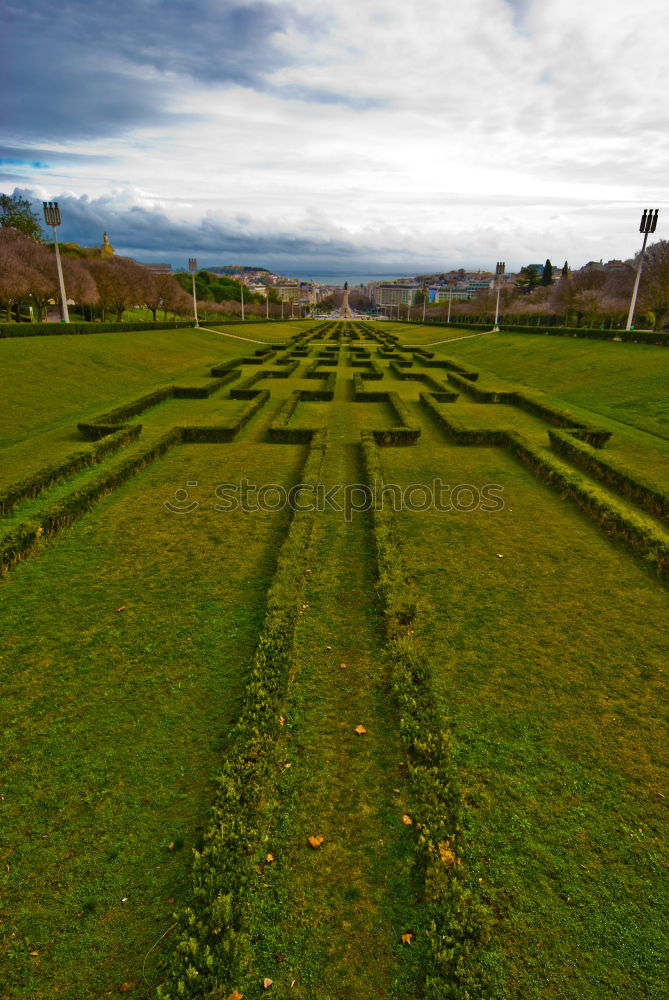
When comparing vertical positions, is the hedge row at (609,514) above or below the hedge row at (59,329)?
below

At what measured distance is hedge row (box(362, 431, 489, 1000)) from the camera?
3150 millimetres

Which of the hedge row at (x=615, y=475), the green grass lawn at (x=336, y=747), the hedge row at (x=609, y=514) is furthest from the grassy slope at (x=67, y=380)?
the hedge row at (x=615, y=475)

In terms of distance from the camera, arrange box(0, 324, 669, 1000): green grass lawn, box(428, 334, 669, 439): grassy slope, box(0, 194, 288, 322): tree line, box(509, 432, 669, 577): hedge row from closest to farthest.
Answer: box(0, 324, 669, 1000): green grass lawn → box(509, 432, 669, 577): hedge row → box(428, 334, 669, 439): grassy slope → box(0, 194, 288, 322): tree line

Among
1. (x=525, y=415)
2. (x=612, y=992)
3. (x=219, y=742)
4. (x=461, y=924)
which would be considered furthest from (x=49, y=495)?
(x=525, y=415)

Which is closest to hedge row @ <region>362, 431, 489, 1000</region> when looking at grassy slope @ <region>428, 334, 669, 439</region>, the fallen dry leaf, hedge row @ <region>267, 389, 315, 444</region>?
the fallen dry leaf

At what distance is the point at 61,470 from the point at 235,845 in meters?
10.6

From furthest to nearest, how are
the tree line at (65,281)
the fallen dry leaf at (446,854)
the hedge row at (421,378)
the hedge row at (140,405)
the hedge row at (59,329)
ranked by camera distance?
1. the tree line at (65,281)
2. the hedge row at (59,329)
3. the hedge row at (421,378)
4. the hedge row at (140,405)
5. the fallen dry leaf at (446,854)

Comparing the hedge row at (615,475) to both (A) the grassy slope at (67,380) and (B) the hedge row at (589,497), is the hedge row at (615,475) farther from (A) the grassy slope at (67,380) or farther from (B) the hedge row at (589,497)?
(A) the grassy slope at (67,380)

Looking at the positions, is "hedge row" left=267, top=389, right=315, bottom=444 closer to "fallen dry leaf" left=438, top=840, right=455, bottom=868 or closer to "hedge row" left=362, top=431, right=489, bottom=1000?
"hedge row" left=362, top=431, right=489, bottom=1000

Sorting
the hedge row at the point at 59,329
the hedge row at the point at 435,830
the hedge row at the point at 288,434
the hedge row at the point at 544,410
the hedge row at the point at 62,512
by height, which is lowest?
the hedge row at the point at 435,830

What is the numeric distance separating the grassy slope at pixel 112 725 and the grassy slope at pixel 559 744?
96.6 inches

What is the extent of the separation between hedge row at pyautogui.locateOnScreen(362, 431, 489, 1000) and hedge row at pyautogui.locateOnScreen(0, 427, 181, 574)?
20.6ft

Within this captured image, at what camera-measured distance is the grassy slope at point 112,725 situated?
136 inches

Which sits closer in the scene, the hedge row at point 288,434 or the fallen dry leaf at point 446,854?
the fallen dry leaf at point 446,854
